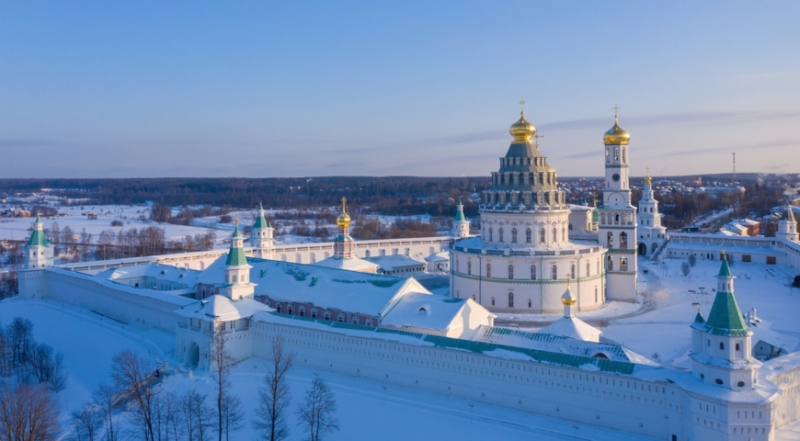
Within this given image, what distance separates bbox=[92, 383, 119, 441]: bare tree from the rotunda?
15278mm

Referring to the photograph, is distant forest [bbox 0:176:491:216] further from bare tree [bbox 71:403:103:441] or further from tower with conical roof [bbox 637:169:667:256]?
bare tree [bbox 71:403:103:441]

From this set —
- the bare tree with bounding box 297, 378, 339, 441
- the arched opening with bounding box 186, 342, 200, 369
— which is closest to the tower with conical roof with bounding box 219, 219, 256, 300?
the arched opening with bounding box 186, 342, 200, 369

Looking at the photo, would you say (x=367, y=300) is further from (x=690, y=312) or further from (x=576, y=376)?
(x=690, y=312)

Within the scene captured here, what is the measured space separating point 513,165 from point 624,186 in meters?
5.22

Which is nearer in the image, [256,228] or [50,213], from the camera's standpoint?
[256,228]

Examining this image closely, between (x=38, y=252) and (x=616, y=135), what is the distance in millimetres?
28017

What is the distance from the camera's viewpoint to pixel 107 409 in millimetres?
16297

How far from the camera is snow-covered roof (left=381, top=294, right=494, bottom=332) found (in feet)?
62.5

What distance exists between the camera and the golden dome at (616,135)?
1156 inches

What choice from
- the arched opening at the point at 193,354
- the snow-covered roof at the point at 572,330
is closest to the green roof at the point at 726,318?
the snow-covered roof at the point at 572,330

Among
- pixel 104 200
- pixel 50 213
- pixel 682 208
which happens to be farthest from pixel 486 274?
pixel 104 200

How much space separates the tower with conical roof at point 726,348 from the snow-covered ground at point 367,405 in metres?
2.25

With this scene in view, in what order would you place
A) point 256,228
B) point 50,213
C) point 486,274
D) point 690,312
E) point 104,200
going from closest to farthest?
1. point 690,312
2. point 486,274
3. point 256,228
4. point 50,213
5. point 104,200

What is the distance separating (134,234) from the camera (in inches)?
2370
